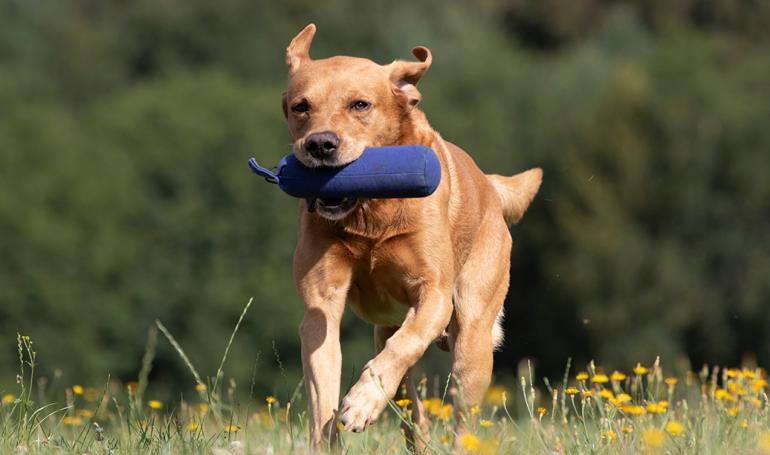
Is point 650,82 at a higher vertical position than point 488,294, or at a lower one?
lower

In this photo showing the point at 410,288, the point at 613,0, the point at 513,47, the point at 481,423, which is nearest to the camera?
the point at 481,423

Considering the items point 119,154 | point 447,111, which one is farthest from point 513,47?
point 119,154

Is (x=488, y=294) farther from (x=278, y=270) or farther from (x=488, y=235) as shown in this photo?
(x=278, y=270)

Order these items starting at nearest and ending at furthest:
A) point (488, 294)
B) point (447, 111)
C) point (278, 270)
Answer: point (488, 294)
point (278, 270)
point (447, 111)

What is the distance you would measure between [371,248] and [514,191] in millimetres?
1928

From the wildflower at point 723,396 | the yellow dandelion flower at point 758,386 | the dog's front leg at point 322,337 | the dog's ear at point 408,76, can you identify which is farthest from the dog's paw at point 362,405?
the yellow dandelion flower at point 758,386

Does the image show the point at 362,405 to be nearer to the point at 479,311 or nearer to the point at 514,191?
the point at 479,311

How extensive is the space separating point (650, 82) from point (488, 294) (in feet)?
114

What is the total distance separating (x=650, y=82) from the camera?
4088cm

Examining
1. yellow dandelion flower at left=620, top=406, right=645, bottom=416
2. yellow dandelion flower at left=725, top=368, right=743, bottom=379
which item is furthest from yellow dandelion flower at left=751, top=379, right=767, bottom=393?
yellow dandelion flower at left=620, top=406, right=645, bottom=416

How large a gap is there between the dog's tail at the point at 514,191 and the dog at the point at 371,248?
3.24ft

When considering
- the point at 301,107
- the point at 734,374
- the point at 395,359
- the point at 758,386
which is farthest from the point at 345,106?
the point at 734,374

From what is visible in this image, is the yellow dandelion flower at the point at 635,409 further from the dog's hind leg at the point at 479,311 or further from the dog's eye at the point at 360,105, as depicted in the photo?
the dog's eye at the point at 360,105

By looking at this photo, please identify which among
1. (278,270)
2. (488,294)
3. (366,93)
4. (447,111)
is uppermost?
(366,93)
